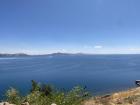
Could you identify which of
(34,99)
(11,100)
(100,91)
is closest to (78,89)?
(34,99)

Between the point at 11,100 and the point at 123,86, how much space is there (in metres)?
74.1

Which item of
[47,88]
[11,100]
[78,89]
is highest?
[78,89]

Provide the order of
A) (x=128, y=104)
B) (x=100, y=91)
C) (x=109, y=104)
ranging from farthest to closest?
(x=100, y=91) < (x=109, y=104) < (x=128, y=104)

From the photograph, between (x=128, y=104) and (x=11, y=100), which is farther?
(x=128, y=104)

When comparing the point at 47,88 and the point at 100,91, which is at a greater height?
the point at 47,88

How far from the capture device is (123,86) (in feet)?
288

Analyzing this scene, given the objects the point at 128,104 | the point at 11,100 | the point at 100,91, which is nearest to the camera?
the point at 11,100

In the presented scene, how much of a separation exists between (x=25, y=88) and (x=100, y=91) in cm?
3279

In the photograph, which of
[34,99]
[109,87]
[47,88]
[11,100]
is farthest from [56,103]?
[109,87]

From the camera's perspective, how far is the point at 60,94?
1766 cm

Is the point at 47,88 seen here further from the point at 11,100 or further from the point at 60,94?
the point at 60,94

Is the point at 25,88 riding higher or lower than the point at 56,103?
lower

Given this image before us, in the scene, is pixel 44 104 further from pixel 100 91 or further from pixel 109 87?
pixel 109 87

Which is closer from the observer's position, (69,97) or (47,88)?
(69,97)
